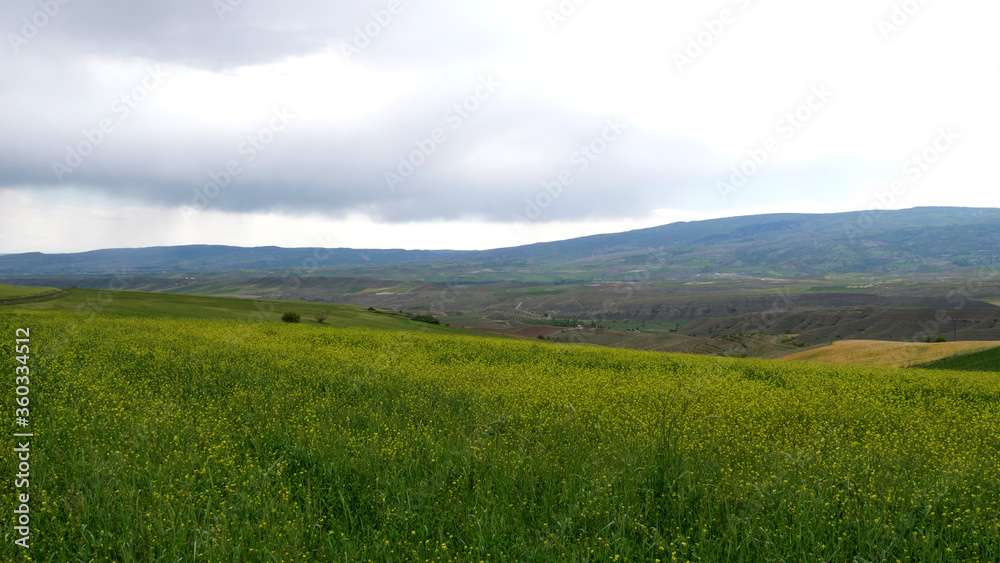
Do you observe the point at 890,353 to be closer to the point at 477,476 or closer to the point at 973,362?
the point at 973,362

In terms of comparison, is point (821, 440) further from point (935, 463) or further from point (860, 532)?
point (860, 532)

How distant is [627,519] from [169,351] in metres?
15.7

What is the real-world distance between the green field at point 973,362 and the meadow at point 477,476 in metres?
36.1

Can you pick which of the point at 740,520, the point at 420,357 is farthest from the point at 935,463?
the point at 420,357

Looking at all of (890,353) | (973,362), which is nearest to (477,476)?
(973,362)

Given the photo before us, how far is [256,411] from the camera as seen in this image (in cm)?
929

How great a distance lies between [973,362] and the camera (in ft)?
129

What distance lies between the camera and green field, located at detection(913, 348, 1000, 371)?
37562 mm

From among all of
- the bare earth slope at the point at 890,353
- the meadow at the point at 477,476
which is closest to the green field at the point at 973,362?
the bare earth slope at the point at 890,353

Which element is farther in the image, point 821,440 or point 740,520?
point 821,440

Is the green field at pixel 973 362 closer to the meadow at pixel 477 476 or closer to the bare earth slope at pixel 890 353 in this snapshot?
the bare earth slope at pixel 890 353

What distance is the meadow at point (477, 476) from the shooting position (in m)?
5.11

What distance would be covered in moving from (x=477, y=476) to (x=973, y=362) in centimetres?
5019

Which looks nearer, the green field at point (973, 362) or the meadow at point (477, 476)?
the meadow at point (477, 476)
